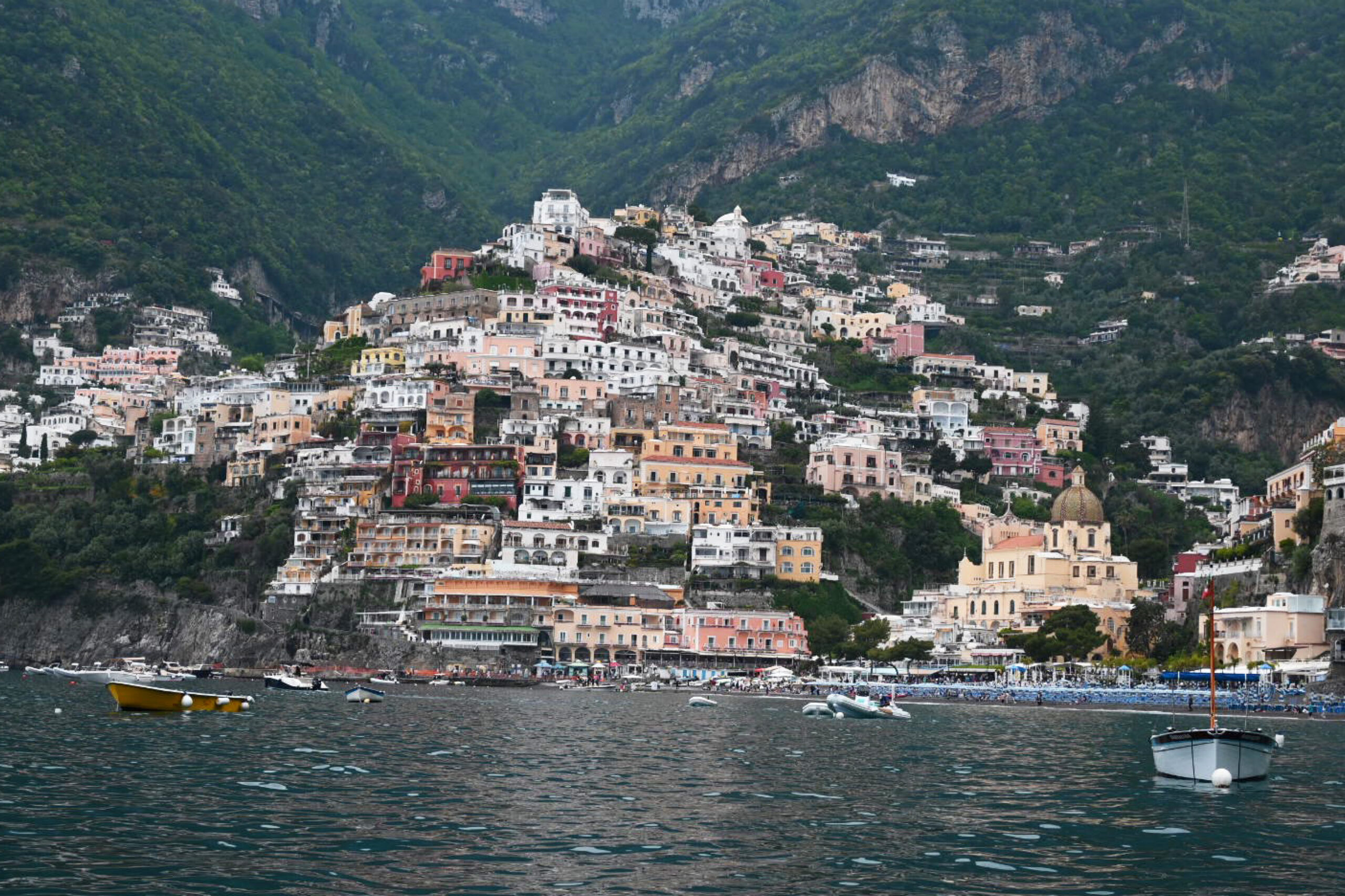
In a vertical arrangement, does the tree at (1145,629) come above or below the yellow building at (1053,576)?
below

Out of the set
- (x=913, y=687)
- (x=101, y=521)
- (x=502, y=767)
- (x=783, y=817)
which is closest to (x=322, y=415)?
(x=101, y=521)

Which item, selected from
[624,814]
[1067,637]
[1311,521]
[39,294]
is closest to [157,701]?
[624,814]

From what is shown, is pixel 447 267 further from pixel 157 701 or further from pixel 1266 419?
pixel 157 701

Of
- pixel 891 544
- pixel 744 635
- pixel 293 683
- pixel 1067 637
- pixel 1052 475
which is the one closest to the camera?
pixel 293 683

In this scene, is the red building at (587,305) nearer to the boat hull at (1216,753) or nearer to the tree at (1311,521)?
the tree at (1311,521)

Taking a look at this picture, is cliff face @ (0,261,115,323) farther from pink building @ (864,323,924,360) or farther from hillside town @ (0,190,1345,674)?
pink building @ (864,323,924,360)

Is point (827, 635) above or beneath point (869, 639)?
above

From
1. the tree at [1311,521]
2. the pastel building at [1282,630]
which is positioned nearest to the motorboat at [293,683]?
the pastel building at [1282,630]

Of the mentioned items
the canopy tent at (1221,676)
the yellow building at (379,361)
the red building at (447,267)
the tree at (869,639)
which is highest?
the red building at (447,267)
